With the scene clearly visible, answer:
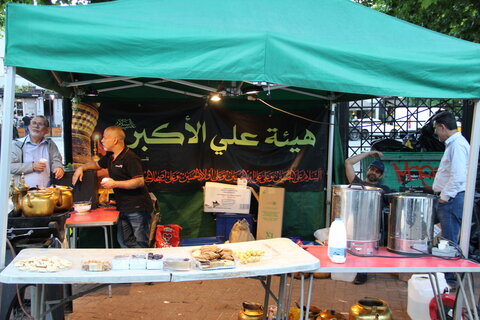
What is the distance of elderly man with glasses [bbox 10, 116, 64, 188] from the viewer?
17.3ft

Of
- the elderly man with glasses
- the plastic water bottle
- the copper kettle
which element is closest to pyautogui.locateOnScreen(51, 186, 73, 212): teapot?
the elderly man with glasses

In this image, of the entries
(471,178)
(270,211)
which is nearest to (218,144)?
(270,211)

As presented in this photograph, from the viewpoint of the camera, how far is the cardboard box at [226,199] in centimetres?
643

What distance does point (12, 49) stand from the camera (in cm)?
263

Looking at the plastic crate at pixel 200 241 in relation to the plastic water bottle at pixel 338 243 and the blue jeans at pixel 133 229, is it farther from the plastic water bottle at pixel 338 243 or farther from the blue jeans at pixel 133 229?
the plastic water bottle at pixel 338 243

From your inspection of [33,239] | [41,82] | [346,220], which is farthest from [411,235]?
[41,82]

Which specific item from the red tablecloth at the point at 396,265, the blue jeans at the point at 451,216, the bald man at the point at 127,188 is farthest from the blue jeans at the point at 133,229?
the blue jeans at the point at 451,216

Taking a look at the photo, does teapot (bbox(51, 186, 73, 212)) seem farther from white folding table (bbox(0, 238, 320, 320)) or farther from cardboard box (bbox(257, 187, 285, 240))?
cardboard box (bbox(257, 187, 285, 240))

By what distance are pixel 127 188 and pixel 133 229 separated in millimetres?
611

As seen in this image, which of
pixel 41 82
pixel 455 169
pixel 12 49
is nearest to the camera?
pixel 12 49

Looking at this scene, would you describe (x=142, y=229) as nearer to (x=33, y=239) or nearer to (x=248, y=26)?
(x=33, y=239)

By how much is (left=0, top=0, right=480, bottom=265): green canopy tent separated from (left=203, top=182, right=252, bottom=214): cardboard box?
127 inches

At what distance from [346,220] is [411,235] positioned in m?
0.55

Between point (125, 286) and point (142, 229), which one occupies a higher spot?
point (142, 229)
